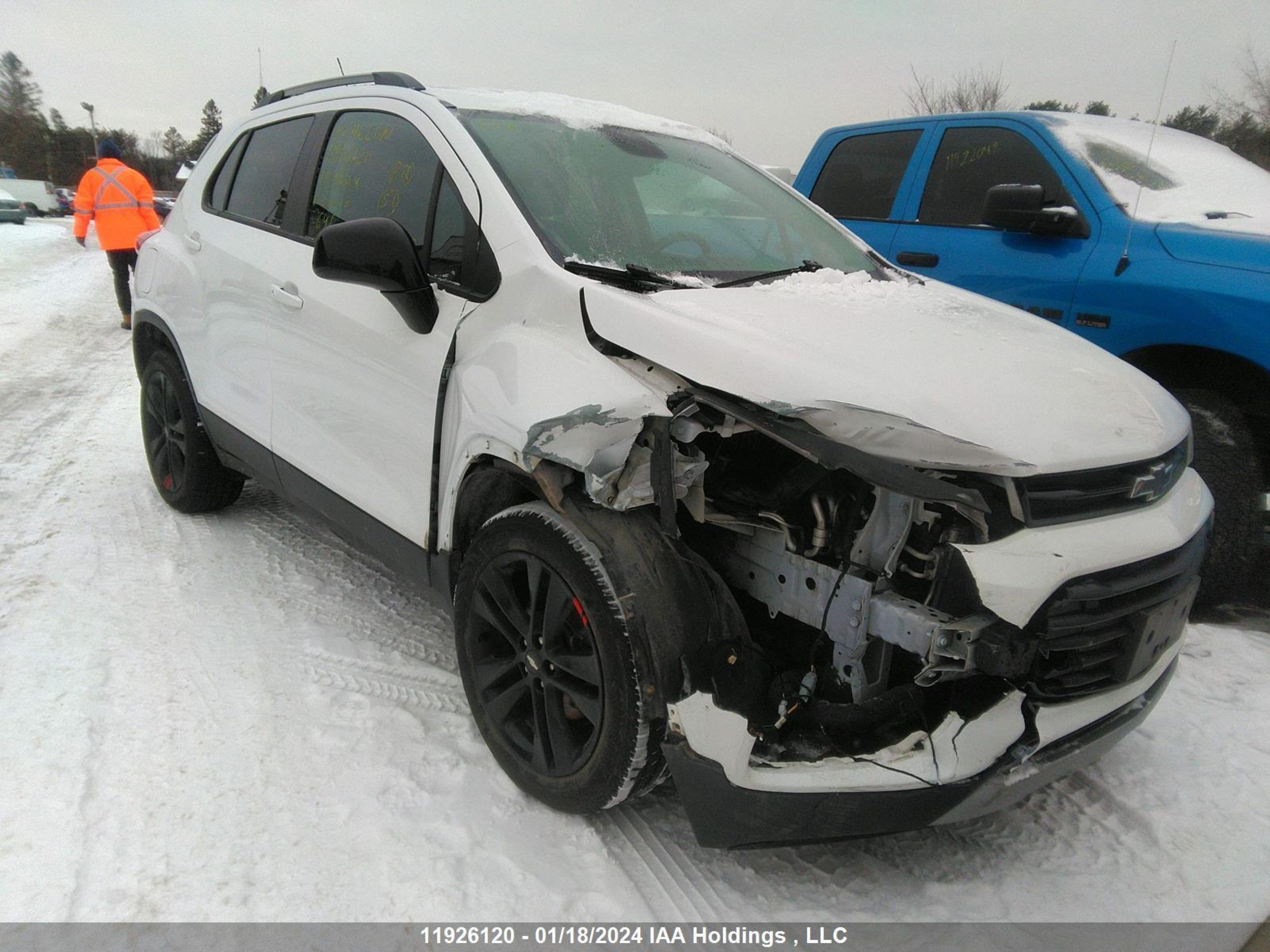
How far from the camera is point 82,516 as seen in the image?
13.8 ft

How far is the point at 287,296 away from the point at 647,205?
138 centimetres

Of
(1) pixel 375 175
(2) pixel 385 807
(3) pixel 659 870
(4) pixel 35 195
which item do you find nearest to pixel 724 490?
(3) pixel 659 870

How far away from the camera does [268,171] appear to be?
362cm

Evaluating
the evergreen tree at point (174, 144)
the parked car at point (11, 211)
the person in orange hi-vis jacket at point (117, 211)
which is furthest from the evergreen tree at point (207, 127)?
the person in orange hi-vis jacket at point (117, 211)

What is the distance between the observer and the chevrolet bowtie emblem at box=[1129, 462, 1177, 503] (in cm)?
199

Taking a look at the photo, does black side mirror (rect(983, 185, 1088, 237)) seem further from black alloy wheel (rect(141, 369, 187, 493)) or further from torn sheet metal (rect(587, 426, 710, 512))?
black alloy wheel (rect(141, 369, 187, 493))

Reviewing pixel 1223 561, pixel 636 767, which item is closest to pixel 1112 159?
pixel 1223 561

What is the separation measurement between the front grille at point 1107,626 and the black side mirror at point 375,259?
1822mm

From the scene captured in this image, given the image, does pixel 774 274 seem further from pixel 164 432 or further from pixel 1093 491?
A: pixel 164 432

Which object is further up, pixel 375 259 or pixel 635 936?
pixel 375 259

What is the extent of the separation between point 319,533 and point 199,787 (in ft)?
→ 6.45

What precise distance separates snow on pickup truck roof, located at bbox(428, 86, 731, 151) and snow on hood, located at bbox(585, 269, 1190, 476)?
1.07 m

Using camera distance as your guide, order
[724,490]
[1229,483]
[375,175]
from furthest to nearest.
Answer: [1229,483], [375,175], [724,490]

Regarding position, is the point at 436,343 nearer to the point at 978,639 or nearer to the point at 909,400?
the point at 909,400
